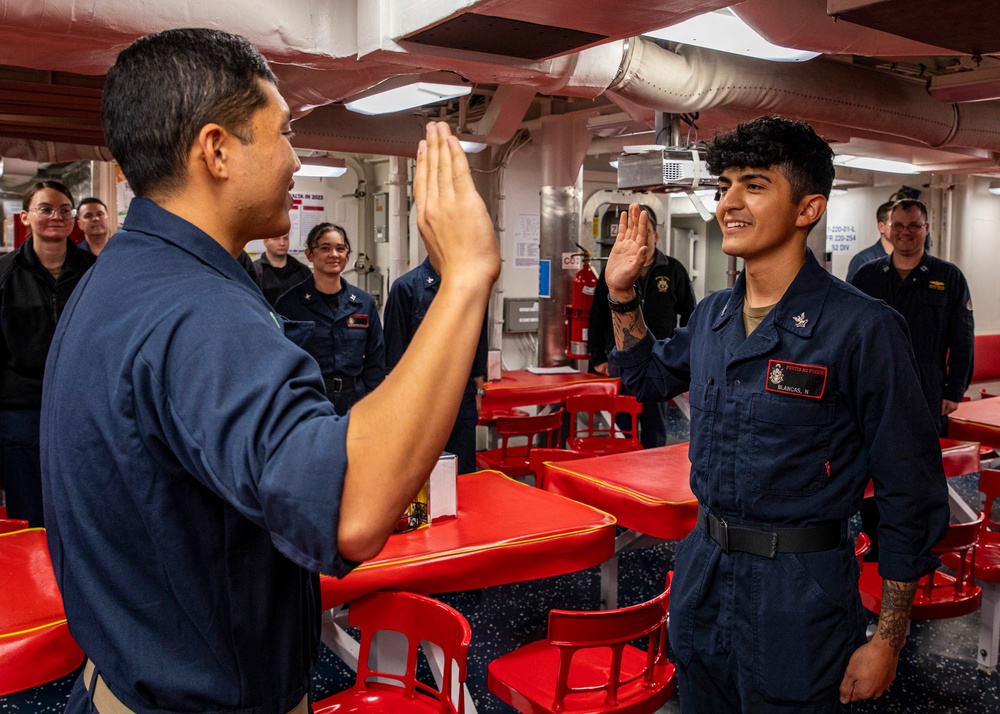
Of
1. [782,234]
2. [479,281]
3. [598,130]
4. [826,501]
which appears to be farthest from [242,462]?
[598,130]

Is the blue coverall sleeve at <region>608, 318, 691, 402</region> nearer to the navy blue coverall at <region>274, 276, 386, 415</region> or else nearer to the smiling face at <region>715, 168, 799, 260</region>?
the smiling face at <region>715, 168, 799, 260</region>

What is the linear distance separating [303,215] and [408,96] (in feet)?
23.7

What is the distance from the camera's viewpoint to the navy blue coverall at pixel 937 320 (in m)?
5.03

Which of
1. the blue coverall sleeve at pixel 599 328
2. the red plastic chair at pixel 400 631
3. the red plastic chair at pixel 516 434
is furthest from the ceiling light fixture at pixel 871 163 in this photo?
the red plastic chair at pixel 400 631

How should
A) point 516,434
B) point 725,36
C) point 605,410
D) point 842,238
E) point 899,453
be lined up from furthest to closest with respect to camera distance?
1. point 842,238
2. point 605,410
3. point 516,434
4. point 725,36
5. point 899,453

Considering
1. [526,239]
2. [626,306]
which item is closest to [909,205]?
[626,306]

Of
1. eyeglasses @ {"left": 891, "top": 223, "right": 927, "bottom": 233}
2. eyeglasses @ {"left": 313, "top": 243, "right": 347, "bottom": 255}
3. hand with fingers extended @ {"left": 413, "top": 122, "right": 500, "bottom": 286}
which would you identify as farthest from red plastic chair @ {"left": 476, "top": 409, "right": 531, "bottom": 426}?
hand with fingers extended @ {"left": 413, "top": 122, "right": 500, "bottom": 286}

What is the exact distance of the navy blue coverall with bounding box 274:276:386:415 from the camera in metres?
5.04

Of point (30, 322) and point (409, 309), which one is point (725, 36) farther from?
point (30, 322)

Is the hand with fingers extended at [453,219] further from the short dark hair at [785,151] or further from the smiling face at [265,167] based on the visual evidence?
the short dark hair at [785,151]

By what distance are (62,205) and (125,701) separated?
12.7 ft

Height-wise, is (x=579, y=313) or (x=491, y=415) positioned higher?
(x=579, y=313)

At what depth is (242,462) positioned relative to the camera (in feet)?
2.68

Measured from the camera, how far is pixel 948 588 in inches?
131
